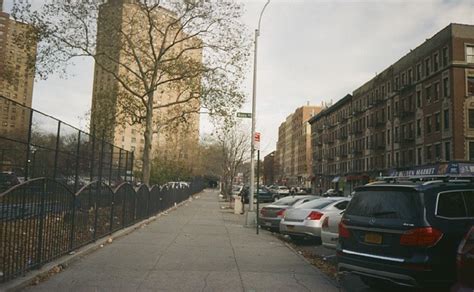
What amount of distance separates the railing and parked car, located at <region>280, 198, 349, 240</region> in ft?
17.2

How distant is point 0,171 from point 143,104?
68.8ft

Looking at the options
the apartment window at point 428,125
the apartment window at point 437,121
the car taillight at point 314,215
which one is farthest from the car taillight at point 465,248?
the apartment window at point 428,125

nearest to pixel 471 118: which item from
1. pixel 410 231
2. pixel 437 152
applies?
pixel 437 152

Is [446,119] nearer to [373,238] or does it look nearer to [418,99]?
[418,99]

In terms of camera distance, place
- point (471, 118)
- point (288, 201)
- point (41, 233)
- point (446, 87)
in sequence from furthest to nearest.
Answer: point (446, 87) → point (471, 118) → point (288, 201) → point (41, 233)

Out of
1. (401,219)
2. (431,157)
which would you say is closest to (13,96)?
(401,219)

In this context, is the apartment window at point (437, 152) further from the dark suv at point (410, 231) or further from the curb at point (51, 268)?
the dark suv at point (410, 231)

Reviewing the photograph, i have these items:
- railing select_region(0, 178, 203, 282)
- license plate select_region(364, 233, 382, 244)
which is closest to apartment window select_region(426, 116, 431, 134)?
railing select_region(0, 178, 203, 282)

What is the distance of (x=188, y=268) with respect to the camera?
899 cm

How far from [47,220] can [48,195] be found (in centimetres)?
43

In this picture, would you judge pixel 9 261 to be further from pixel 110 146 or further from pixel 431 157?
pixel 431 157

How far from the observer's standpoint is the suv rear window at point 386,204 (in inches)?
262

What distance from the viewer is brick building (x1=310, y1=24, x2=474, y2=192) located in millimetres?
41750

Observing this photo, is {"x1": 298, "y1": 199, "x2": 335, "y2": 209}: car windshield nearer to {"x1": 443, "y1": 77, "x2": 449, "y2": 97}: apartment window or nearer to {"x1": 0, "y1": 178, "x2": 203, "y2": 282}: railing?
{"x1": 0, "y1": 178, "x2": 203, "y2": 282}: railing
